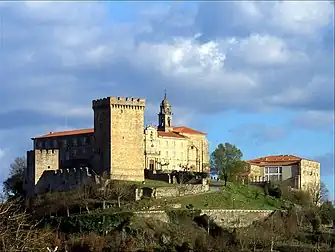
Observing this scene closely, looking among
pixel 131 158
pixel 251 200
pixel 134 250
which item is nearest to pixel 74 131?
pixel 131 158

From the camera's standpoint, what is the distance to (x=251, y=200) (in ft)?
257

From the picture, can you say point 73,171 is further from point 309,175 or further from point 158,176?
point 309,175

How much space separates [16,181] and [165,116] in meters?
22.4

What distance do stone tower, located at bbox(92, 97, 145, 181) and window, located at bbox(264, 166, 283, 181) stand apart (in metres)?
21.1

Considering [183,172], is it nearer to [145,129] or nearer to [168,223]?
[145,129]

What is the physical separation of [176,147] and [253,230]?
19646mm

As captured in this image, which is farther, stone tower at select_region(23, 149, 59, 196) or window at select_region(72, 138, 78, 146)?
window at select_region(72, 138, 78, 146)

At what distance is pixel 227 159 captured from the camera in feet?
289

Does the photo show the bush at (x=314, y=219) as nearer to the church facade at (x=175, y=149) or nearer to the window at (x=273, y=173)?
the church facade at (x=175, y=149)

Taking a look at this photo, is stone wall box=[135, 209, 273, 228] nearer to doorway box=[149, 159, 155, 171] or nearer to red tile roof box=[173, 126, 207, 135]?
doorway box=[149, 159, 155, 171]

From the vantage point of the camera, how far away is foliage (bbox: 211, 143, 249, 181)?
3445 inches

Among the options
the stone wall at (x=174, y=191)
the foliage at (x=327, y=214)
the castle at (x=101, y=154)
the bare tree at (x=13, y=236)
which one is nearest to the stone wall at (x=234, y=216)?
the stone wall at (x=174, y=191)

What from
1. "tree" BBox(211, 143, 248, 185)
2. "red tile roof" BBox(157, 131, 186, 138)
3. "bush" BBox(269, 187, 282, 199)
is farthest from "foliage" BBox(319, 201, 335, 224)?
"red tile roof" BBox(157, 131, 186, 138)

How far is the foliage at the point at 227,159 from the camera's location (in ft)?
287
